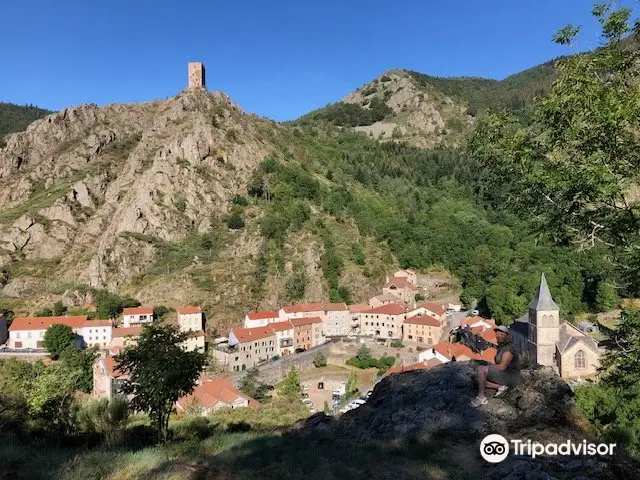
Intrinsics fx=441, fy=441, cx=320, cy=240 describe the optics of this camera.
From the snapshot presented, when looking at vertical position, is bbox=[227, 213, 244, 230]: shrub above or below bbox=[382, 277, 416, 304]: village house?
above

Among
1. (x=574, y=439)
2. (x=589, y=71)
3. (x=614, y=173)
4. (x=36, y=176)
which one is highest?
(x=36, y=176)

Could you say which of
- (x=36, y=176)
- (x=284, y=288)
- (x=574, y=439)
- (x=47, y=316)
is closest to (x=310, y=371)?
(x=284, y=288)

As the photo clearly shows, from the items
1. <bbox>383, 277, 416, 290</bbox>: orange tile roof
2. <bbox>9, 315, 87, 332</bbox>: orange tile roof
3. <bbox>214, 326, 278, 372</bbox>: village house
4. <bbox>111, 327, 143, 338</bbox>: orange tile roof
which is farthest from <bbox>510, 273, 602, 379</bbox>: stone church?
<bbox>9, 315, 87, 332</bbox>: orange tile roof

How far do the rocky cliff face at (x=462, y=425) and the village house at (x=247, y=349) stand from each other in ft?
125

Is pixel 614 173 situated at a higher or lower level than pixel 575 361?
higher

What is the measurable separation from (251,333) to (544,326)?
31.0m

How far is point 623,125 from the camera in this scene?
23.2ft

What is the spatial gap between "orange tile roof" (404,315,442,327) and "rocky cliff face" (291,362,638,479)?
45.4 meters

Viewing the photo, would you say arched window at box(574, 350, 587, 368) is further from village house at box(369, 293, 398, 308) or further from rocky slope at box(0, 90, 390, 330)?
rocky slope at box(0, 90, 390, 330)

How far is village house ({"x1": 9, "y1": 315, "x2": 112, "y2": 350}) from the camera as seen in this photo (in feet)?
163

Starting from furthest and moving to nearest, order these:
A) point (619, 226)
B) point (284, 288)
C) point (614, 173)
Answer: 1. point (284, 288)
2. point (619, 226)
3. point (614, 173)

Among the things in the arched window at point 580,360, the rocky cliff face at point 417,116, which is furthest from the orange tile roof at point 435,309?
the rocky cliff face at point 417,116

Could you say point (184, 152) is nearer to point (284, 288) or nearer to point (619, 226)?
point (284, 288)

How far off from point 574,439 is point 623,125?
17.0 feet
